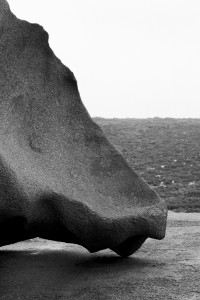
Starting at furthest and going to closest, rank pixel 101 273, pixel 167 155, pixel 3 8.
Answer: pixel 167 155
pixel 3 8
pixel 101 273

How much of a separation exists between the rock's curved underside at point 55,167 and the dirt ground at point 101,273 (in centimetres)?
29

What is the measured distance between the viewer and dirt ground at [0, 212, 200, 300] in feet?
16.8

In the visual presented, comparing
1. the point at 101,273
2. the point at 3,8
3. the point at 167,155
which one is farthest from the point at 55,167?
the point at 167,155

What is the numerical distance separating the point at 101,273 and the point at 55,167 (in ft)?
3.72

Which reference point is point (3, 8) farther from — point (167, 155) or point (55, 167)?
point (167, 155)

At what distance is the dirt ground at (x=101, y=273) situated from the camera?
512cm

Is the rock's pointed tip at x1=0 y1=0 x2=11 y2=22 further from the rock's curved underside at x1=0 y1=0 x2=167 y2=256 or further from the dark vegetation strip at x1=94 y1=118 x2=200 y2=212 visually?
the dark vegetation strip at x1=94 y1=118 x2=200 y2=212

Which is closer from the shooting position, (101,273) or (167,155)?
(101,273)

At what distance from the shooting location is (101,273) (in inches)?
224

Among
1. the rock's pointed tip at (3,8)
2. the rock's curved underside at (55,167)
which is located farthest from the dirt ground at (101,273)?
the rock's pointed tip at (3,8)

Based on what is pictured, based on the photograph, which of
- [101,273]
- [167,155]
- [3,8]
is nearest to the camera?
[101,273]

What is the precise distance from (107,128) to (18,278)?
21.1 metres

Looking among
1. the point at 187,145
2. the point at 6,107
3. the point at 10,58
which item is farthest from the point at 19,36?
the point at 187,145

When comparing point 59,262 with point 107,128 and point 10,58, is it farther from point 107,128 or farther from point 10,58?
point 107,128
